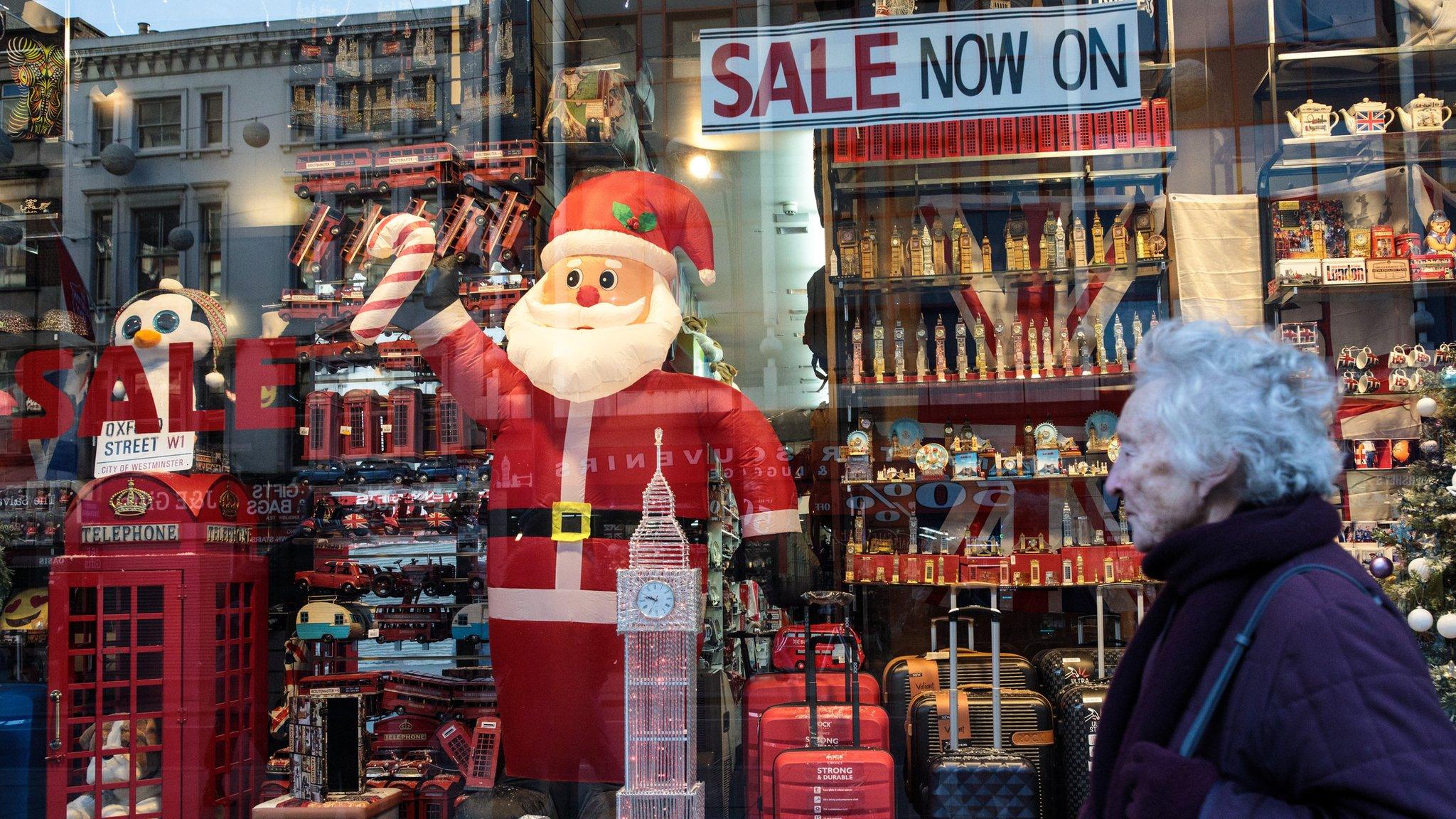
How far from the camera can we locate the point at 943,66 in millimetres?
4637

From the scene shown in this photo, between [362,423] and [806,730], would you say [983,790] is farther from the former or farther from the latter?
[362,423]

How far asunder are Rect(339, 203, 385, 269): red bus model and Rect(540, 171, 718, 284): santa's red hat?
3.04 ft

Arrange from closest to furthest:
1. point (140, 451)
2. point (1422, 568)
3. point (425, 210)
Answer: point (1422, 568) < point (140, 451) < point (425, 210)

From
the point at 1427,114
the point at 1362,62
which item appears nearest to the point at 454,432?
the point at 1362,62

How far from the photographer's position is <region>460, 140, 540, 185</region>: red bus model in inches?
200

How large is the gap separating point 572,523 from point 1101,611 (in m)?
2.05

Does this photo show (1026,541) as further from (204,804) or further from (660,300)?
(204,804)

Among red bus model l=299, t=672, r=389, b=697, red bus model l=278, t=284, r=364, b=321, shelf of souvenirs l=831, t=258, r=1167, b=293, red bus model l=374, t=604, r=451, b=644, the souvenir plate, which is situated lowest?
red bus model l=299, t=672, r=389, b=697


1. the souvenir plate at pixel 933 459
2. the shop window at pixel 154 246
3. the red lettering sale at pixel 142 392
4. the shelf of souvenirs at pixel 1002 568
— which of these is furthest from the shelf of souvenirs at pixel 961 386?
the shop window at pixel 154 246

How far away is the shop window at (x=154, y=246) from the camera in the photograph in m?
5.25

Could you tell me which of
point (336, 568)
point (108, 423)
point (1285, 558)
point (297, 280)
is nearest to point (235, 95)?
point (297, 280)

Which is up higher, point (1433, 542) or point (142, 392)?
point (142, 392)

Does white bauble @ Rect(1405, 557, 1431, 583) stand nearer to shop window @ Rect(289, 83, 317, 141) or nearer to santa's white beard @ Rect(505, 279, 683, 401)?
santa's white beard @ Rect(505, 279, 683, 401)

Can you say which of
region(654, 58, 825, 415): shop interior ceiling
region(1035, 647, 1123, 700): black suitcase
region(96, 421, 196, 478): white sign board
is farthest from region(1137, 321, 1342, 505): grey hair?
region(96, 421, 196, 478): white sign board
